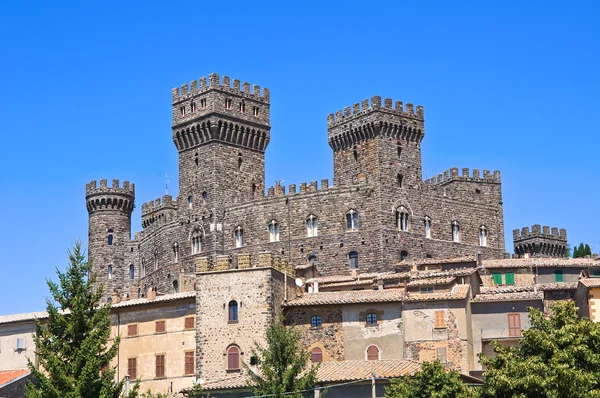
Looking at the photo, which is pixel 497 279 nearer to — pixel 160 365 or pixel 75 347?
pixel 160 365

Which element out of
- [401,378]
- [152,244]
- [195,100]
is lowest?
[401,378]

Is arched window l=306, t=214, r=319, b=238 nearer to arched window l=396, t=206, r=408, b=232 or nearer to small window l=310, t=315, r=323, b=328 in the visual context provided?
arched window l=396, t=206, r=408, b=232

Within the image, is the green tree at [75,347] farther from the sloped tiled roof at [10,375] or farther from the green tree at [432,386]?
the sloped tiled roof at [10,375]

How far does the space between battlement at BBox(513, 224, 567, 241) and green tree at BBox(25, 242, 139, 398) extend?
60.0 meters

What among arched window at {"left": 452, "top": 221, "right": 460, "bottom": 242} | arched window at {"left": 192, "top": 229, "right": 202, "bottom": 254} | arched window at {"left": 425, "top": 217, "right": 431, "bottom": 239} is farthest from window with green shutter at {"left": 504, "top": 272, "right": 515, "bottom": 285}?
arched window at {"left": 192, "top": 229, "right": 202, "bottom": 254}

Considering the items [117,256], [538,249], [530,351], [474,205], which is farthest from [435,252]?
[530,351]

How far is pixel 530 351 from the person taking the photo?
40.5 meters

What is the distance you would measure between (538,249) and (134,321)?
47466 mm

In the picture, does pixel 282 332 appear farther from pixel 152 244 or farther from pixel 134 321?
pixel 152 244

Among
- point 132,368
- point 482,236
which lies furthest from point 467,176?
point 132,368

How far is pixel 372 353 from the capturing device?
5425 cm

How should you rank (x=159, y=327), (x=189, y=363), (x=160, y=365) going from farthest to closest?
(x=159, y=327)
(x=160, y=365)
(x=189, y=363)

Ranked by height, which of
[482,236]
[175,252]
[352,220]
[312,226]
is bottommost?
[175,252]

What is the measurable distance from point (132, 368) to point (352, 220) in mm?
23571
